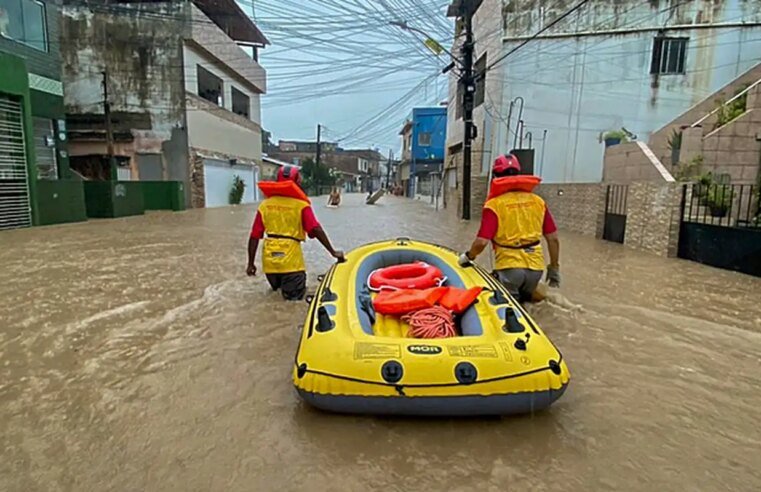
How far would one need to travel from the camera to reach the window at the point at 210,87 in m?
21.1

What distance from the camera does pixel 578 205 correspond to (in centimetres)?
1128

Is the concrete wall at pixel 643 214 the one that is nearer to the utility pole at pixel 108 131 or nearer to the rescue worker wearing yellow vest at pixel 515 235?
the rescue worker wearing yellow vest at pixel 515 235

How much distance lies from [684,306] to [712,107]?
879 centimetres

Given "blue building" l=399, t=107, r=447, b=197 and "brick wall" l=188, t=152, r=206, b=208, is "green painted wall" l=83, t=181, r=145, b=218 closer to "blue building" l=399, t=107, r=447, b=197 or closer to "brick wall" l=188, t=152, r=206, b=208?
"brick wall" l=188, t=152, r=206, b=208

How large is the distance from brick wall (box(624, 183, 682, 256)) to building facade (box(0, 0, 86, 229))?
1325 centimetres

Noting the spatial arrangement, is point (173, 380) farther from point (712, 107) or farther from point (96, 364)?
point (712, 107)

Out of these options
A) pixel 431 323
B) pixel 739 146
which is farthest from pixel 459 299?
pixel 739 146

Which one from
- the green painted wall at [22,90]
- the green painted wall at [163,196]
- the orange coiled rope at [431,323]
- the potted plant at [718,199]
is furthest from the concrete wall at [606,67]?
the orange coiled rope at [431,323]

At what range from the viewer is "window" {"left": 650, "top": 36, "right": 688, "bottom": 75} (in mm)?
14609

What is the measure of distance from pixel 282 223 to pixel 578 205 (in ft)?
28.9

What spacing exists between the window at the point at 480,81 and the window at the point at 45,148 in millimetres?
13553

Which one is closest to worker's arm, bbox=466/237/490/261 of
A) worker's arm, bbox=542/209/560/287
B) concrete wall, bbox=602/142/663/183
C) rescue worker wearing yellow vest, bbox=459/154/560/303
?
rescue worker wearing yellow vest, bbox=459/154/560/303

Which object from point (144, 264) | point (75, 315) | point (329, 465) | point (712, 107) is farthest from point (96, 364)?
point (712, 107)

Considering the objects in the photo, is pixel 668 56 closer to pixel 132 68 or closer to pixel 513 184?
pixel 513 184
